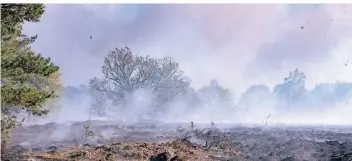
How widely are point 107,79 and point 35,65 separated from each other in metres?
53.4

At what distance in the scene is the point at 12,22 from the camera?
16188 mm

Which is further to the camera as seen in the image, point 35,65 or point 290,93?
point 290,93

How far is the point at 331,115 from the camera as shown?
139625 millimetres

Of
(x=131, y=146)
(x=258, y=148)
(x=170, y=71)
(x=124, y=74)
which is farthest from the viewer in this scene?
(x=170, y=71)

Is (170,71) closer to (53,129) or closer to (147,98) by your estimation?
(147,98)

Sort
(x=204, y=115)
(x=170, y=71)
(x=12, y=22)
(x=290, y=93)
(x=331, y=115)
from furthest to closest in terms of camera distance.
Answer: (x=331, y=115) < (x=290, y=93) < (x=204, y=115) < (x=170, y=71) < (x=12, y=22)

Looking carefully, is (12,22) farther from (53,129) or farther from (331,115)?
(331,115)

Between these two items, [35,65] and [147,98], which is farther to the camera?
[147,98]

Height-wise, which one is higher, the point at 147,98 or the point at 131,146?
the point at 147,98

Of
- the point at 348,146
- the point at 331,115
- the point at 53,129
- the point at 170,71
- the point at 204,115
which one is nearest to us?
the point at 348,146

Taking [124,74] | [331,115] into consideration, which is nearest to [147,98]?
[124,74]

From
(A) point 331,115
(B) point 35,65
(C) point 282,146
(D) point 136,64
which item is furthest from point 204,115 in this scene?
(B) point 35,65

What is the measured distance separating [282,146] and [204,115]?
74583mm

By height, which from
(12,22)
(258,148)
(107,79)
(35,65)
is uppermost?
(107,79)
